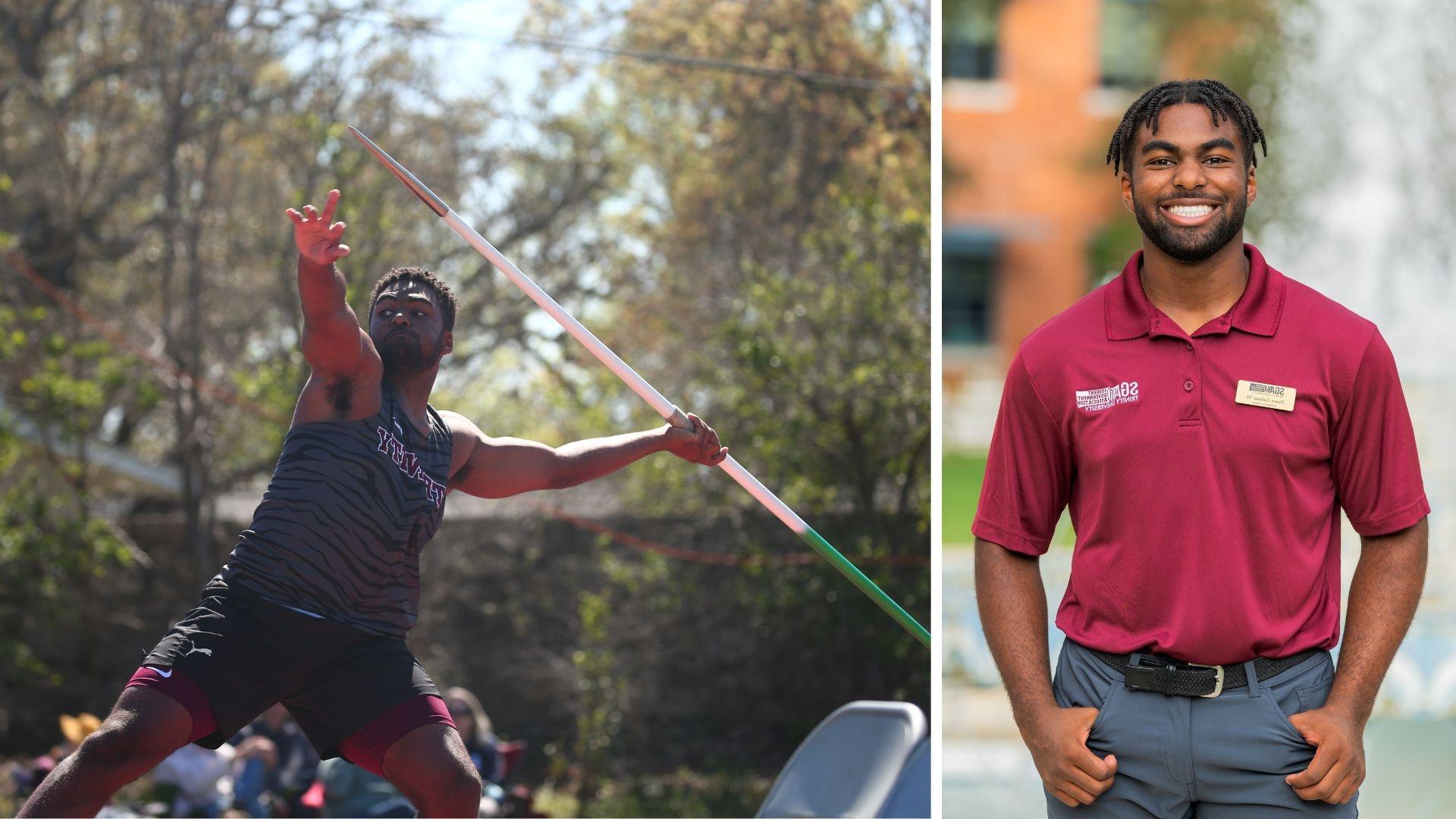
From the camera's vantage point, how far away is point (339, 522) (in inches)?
136

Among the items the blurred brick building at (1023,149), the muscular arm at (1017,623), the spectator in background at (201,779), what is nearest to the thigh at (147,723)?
the muscular arm at (1017,623)

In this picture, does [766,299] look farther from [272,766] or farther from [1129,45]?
[1129,45]

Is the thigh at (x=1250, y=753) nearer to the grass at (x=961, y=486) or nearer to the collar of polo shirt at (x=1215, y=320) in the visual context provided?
the collar of polo shirt at (x=1215, y=320)

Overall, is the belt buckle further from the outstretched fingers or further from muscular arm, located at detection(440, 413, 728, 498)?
the outstretched fingers

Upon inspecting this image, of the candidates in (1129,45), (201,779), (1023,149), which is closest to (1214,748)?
(201,779)

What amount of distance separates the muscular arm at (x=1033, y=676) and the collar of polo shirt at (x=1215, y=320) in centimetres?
36

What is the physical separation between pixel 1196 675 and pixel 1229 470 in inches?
10.5

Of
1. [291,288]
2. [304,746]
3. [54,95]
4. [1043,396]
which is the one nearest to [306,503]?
[1043,396]

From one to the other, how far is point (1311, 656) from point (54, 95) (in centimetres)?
597

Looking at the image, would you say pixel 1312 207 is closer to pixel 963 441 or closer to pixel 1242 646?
pixel 963 441

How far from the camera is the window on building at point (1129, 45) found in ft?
44.8

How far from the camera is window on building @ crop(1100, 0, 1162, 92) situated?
13648 mm

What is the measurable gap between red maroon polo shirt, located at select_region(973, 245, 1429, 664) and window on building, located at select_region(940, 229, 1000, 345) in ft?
43.7

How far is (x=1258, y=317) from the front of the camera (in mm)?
2010
